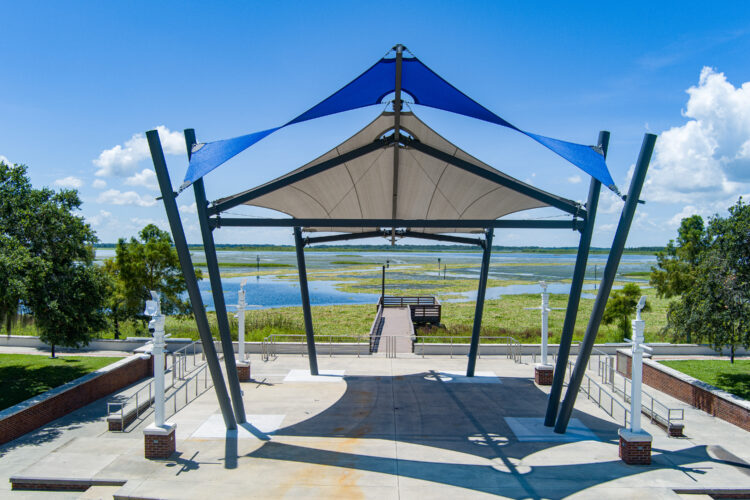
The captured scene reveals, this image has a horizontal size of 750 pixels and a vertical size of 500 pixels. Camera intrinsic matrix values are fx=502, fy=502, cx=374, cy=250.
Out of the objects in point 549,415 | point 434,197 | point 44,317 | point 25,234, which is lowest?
point 549,415

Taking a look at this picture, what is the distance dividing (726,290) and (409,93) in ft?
33.9

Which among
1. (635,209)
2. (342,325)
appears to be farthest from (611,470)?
(342,325)

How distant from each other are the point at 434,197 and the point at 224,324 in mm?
6694

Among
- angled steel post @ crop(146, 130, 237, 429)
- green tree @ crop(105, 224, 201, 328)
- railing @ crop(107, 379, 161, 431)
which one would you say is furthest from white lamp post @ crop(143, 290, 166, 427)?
green tree @ crop(105, 224, 201, 328)

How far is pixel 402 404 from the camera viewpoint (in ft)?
43.0

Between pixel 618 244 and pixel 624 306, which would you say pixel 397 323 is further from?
pixel 618 244

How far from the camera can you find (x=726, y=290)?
1345 cm

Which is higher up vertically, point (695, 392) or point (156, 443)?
point (695, 392)

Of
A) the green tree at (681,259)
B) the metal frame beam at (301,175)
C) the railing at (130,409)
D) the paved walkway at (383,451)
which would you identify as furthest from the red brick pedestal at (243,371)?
the green tree at (681,259)

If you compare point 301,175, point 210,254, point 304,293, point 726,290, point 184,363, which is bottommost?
point 184,363

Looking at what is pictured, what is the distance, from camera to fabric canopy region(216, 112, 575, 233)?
1053 cm

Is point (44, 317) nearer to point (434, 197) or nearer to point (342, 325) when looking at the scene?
point (434, 197)

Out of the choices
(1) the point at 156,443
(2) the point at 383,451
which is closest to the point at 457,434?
(2) the point at 383,451

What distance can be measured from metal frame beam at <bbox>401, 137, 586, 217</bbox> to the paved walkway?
16.0 ft
